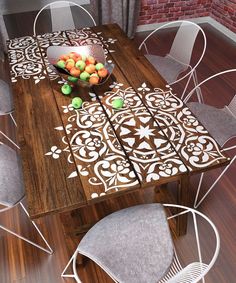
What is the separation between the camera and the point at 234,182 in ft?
7.42

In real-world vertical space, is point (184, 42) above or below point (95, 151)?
below

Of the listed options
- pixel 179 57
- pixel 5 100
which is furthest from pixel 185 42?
pixel 5 100

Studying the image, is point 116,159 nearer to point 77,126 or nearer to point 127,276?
point 77,126

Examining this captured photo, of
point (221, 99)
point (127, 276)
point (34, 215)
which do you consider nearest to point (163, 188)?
point (127, 276)

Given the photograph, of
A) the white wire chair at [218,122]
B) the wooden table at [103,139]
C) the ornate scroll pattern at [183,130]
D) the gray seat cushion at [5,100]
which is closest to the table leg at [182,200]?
the wooden table at [103,139]

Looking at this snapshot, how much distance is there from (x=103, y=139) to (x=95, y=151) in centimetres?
9

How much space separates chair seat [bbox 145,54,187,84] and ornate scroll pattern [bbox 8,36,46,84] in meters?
0.93

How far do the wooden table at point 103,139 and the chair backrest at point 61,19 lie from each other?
1008 mm

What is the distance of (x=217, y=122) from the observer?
6.83ft

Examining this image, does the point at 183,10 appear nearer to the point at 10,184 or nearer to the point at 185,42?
the point at 185,42

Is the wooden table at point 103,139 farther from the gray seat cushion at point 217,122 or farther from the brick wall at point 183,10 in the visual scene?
the brick wall at point 183,10

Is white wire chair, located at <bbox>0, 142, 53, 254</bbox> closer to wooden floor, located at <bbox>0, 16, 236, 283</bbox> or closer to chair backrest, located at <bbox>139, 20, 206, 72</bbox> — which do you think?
wooden floor, located at <bbox>0, 16, 236, 283</bbox>

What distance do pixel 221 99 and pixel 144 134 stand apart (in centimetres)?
168

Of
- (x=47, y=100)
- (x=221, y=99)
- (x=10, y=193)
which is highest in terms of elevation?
(x=47, y=100)
